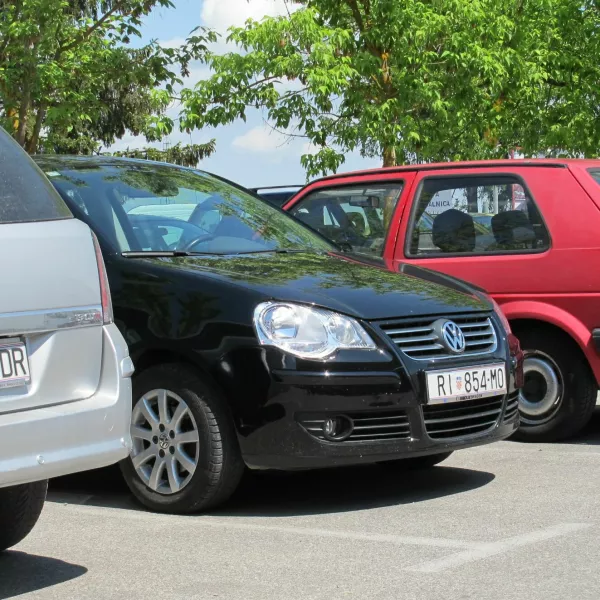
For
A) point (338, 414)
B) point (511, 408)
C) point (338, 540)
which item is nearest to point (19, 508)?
point (338, 540)

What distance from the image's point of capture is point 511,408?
6539 mm

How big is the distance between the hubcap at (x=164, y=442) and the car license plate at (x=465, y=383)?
1.12 m

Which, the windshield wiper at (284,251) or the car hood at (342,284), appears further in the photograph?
the windshield wiper at (284,251)

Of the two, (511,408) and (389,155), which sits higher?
(389,155)

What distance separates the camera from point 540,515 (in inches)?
223

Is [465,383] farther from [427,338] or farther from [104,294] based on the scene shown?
[104,294]

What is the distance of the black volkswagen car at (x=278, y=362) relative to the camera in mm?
5734

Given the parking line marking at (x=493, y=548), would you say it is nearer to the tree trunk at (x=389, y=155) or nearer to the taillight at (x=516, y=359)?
the taillight at (x=516, y=359)

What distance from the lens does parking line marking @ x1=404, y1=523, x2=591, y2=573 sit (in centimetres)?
476

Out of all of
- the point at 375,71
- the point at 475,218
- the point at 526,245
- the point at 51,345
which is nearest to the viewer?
the point at 51,345

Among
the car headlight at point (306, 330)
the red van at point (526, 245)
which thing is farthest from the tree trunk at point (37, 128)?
the car headlight at point (306, 330)

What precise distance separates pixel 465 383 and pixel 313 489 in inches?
41.6

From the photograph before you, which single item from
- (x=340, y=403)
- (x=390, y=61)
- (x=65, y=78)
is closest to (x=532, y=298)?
(x=340, y=403)

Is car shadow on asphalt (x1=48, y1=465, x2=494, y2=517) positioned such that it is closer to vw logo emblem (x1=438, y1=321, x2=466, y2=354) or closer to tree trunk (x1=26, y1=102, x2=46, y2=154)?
vw logo emblem (x1=438, y1=321, x2=466, y2=354)
